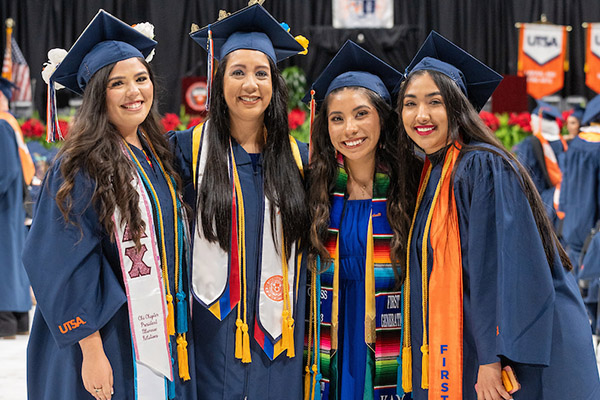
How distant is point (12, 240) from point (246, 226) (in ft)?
12.1

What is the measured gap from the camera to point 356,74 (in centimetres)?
263

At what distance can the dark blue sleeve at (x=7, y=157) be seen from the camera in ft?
17.0

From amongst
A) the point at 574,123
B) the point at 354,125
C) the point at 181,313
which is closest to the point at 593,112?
the point at 574,123

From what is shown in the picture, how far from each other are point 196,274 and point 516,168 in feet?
3.82

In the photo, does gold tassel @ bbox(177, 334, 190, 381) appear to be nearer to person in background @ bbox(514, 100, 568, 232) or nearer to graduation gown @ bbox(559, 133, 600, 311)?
graduation gown @ bbox(559, 133, 600, 311)

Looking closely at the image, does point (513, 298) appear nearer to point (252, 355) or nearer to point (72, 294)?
point (252, 355)

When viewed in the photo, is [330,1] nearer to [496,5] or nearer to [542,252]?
[496,5]

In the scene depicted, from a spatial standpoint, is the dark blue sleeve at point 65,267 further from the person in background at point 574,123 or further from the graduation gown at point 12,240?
the person in background at point 574,123

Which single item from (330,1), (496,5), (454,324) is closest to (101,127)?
(454,324)

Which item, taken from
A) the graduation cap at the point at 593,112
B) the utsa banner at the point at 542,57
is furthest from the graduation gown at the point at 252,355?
the utsa banner at the point at 542,57

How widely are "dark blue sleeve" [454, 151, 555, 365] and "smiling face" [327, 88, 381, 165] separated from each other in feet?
1.88

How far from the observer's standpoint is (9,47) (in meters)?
9.66

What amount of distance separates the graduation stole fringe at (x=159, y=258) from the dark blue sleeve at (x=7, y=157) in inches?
127

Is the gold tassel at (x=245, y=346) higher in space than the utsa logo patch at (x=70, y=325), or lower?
lower
